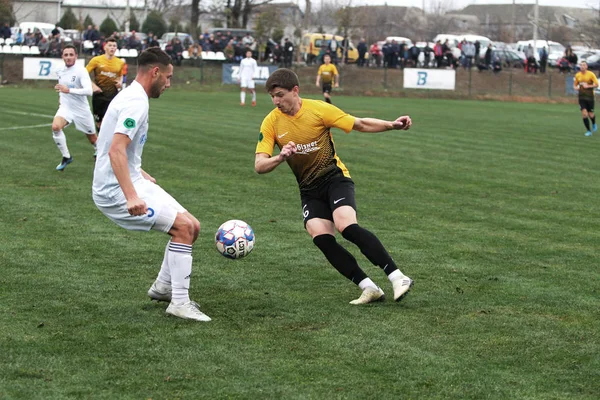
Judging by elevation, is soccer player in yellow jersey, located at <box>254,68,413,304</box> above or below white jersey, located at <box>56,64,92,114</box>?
below

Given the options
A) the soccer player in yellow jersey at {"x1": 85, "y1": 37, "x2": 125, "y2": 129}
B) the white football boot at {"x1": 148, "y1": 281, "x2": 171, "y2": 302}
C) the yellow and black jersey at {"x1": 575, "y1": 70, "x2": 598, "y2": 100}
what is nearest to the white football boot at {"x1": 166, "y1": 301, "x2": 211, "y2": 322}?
the white football boot at {"x1": 148, "y1": 281, "x2": 171, "y2": 302}

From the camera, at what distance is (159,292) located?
6914 millimetres

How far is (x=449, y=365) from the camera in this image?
18.1 feet

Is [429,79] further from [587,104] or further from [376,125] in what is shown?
[376,125]

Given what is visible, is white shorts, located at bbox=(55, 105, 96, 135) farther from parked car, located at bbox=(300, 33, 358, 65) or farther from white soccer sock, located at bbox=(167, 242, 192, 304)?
parked car, located at bbox=(300, 33, 358, 65)

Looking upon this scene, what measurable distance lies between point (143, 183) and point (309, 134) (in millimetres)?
1394

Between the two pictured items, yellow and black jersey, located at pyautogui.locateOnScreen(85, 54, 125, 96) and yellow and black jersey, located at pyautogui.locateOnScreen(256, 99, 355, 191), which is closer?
yellow and black jersey, located at pyautogui.locateOnScreen(256, 99, 355, 191)

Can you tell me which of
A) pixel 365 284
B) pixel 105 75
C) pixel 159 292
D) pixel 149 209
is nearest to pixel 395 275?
pixel 365 284

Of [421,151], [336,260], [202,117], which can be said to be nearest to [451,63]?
[202,117]

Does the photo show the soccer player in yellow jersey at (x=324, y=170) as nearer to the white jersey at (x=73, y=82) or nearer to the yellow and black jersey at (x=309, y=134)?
the yellow and black jersey at (x=309, y=134)

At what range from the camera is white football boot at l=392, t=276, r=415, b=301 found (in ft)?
22.9

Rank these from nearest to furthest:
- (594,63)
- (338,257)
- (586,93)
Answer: (338,257) < (586,93) < (594,63)

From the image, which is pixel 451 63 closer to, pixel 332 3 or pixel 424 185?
pixel 424 185

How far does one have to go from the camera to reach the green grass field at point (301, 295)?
5.25 meters
